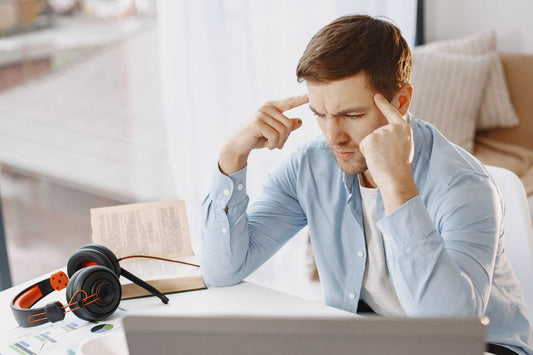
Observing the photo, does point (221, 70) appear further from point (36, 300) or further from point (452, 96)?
point (36, 300)

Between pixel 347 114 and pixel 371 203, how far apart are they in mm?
227

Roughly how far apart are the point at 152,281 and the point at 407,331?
28.7 inches

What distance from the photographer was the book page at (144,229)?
52.9 inches

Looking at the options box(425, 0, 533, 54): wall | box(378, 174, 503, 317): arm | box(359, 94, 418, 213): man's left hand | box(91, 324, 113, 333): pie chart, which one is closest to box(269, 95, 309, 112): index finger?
box(359, 94, 418, 213): man's left hand

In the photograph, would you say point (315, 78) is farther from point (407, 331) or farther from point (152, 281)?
point (407, 331)

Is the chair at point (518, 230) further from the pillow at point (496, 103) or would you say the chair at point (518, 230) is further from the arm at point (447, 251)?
the pillow at point (496, 103)

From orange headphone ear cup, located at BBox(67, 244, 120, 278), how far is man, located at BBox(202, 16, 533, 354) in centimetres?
19

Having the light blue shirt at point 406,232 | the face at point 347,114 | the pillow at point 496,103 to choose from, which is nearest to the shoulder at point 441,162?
the light blue shirt at point 406,232

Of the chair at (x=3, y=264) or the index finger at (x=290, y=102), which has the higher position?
the index finger at (x=290, y=102)

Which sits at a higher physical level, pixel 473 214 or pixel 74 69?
pixel 473 214

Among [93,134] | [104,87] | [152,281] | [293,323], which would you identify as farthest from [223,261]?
[104,87]

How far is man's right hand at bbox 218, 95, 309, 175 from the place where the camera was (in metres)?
1.33

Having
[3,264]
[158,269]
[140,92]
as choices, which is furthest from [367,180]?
[140,92]

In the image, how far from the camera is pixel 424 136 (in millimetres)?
1306
